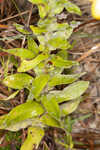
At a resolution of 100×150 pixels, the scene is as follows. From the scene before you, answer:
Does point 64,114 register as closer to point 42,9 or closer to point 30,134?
point 30,134

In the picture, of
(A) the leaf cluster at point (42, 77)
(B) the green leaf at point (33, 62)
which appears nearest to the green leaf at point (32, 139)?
(A) the leaf cluster at point (42, 77)

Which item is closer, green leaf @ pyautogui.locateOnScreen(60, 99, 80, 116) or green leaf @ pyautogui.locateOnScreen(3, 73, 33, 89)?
green leaf @ pyautogui.locateOnScreen(3, 73, 33, 89)

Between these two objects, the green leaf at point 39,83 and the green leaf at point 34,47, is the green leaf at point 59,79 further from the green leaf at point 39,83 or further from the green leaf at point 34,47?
the green leaf at point 34,47

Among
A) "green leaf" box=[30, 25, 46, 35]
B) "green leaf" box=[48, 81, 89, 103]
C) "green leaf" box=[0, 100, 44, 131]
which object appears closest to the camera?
"green leaf" box=[30, 25, 46, 35]

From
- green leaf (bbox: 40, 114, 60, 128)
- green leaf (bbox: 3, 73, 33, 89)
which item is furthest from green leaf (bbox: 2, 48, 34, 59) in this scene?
green leaf (bbox: 40, 114, 60, 128)

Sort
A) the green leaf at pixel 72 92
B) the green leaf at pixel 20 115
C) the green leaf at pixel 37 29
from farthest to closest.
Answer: the green leaf at pixel 72 92 < the green leaf at pixel 20 115 < the green leaf at pixel 37 29

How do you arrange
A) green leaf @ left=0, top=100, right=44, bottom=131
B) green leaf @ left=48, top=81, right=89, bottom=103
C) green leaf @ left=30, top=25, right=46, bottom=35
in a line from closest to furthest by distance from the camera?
green leaf @ left=30, top=25, right=46, bottom=35
green leaf @ left=0, top=100, right=44, bottom=131
green leaf @ left=48, top=81, right=89, bottom=103

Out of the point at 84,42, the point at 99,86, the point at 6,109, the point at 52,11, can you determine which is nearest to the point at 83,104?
the point at 99,86

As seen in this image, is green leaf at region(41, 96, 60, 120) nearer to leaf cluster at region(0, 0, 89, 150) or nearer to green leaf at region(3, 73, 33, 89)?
leaf cluster at region(0, 0, 89, 150)
